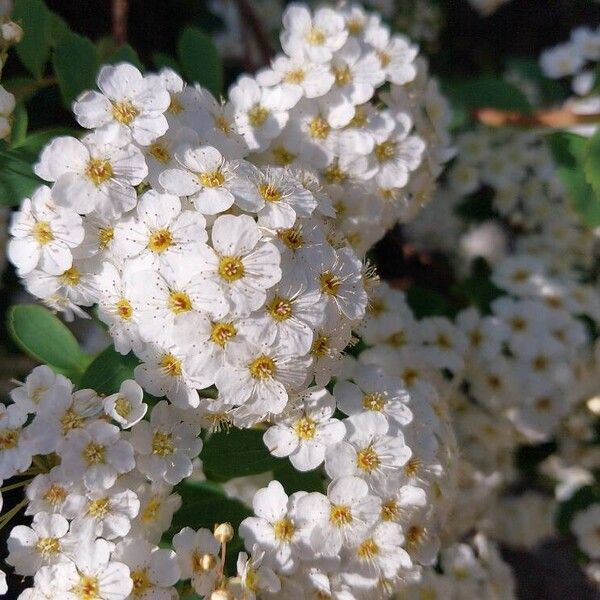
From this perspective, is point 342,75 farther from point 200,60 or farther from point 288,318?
point 288,318

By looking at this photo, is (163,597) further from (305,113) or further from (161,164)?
(305,113)

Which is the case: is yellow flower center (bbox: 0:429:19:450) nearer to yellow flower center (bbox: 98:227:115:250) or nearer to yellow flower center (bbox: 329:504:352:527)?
yellow flower center (bbox: 98:227:115:250)

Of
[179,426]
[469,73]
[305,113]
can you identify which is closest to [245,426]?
[179,426]

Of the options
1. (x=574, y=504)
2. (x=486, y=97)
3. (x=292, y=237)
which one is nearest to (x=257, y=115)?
(x=292, y=237)

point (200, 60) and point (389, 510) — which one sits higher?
point (200, 60)

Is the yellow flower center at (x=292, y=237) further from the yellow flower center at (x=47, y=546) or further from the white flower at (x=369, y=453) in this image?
the yellow flower center at (x=47, y=546)

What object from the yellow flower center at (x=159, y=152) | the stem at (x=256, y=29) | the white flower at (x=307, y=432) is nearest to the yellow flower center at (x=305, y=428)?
the white flower at (x=307, y=432)
